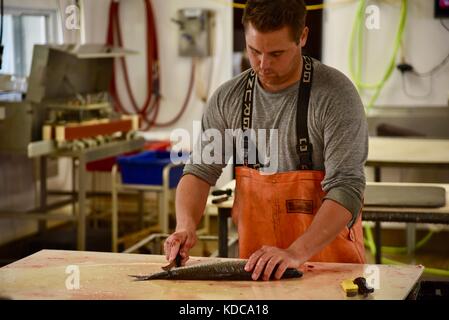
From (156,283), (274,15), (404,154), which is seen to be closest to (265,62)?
(274,15)

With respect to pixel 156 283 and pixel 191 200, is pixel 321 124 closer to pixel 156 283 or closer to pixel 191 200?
pixel 191 200

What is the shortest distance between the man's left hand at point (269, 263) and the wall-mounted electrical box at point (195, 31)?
460 cm

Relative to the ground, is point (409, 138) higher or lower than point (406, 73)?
lower

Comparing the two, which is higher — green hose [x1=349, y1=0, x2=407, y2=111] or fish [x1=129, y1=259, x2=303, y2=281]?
green hose [x1=349, y1=0, x2=407, y2=111]

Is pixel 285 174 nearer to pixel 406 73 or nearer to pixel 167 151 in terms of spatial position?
pixel 167 151

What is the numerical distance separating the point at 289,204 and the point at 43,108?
3.10 metres

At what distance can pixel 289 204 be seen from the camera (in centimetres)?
247

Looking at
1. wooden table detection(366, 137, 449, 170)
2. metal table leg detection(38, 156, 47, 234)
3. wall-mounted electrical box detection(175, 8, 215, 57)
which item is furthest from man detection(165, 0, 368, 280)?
wall-mounted electrical box detection(175, 8, 215, 57)

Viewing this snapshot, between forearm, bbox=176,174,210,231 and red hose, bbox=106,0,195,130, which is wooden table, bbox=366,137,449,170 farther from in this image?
red hose, bbox=106,0,195,130

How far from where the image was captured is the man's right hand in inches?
91.3

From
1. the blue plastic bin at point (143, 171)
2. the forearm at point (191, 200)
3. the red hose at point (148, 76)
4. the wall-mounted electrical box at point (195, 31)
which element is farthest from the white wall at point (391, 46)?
the forearm at point (191, 200)

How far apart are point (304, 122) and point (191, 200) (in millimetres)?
452

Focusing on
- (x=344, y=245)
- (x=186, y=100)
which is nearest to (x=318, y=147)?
(x=344, y=245)

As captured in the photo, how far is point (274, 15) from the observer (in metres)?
2.25
